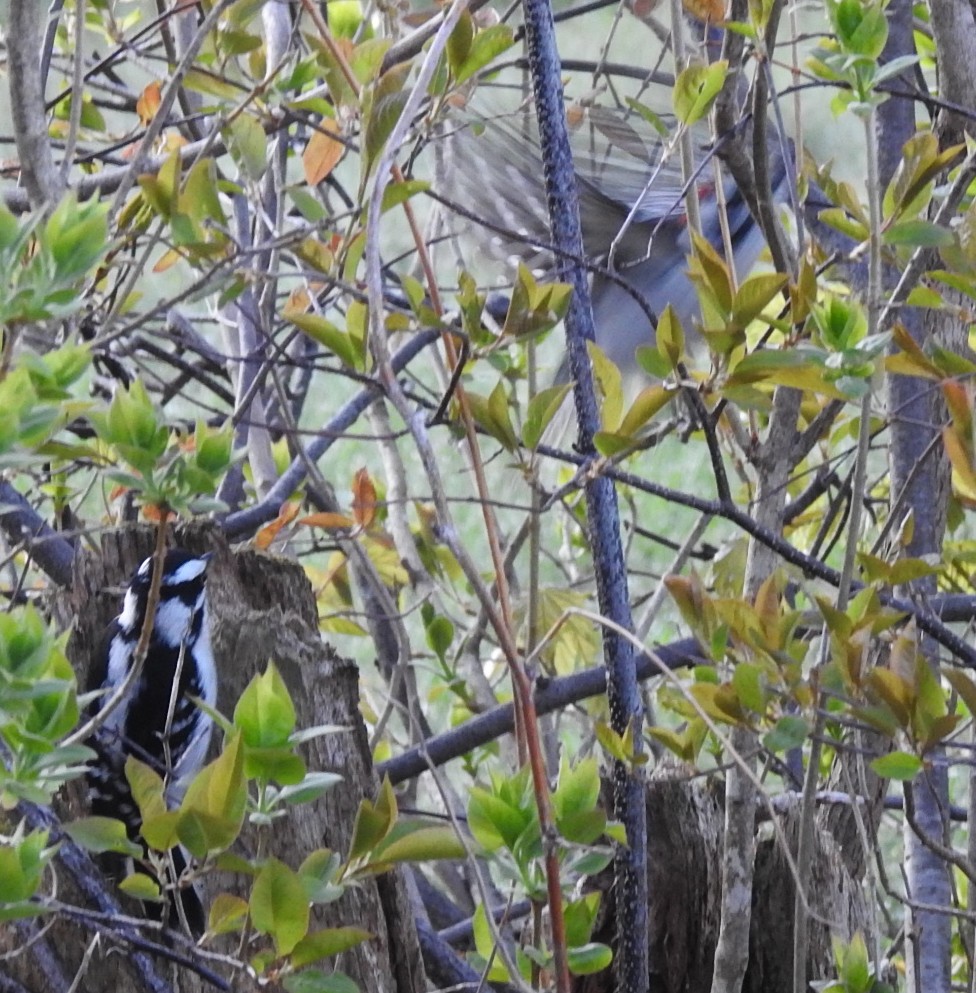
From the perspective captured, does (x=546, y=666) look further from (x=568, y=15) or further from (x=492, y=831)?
(x=492, y=831)

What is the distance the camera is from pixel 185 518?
1.80 meters

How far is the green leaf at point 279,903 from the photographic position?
0.94 meters

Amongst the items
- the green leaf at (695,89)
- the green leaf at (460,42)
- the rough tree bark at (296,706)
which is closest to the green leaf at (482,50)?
the green leaf at (460,42)

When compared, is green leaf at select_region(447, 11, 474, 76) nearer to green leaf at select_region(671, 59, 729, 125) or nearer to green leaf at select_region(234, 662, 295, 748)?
green leaf at select_region(671, 59, 729, 125)

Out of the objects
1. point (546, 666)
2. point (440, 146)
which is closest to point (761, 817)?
point (546, 666)

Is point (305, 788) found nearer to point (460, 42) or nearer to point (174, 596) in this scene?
point (460, 42)

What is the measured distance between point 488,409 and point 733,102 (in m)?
0.63

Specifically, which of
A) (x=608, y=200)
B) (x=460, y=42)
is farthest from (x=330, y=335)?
(x=608, y=200)

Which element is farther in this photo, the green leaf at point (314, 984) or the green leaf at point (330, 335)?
the green leaf at point (330, 335)

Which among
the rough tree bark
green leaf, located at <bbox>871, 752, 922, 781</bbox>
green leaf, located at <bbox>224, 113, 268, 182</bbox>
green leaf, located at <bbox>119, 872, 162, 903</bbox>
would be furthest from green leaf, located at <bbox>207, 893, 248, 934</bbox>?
green leaf, located at <bbox>224, 113, 268, 182</bbox>

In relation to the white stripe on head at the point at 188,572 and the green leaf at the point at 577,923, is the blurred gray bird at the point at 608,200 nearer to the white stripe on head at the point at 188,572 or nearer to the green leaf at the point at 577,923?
the white stripe on head at the point at 188,572

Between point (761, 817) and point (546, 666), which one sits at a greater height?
point (546, 666)

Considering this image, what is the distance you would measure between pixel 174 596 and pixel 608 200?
0.89 meters

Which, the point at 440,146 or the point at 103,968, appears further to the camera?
the point at 440,146
